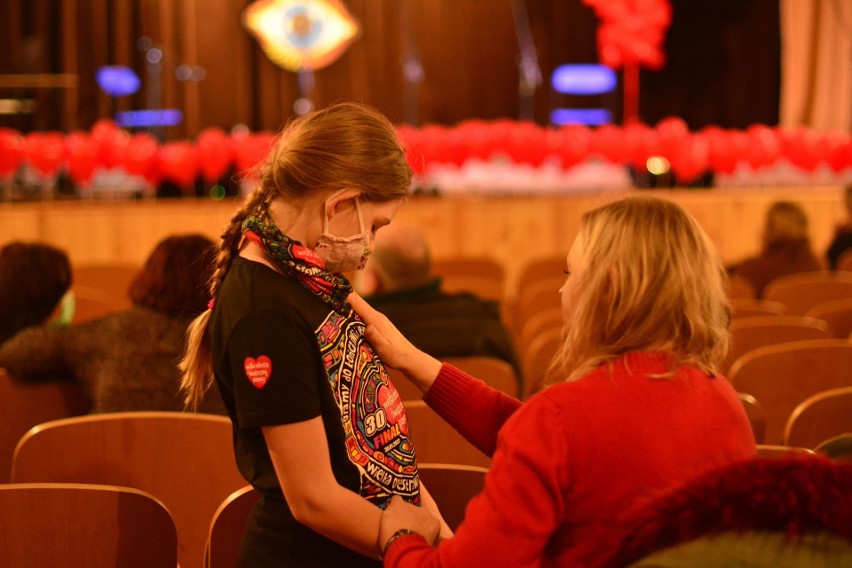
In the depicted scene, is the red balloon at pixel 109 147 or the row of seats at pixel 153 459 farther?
the red balloon at pixel 109 147

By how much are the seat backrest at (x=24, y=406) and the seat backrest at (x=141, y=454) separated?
0.50 metres

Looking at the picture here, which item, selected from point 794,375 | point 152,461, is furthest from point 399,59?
point 152,461

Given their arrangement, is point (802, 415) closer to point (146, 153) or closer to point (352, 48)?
point (146, 153)

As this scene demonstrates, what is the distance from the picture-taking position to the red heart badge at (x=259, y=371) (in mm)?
1220

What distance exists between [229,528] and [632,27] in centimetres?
971

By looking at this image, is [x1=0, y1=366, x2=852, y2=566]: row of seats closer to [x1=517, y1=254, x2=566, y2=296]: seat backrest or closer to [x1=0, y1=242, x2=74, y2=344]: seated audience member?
[x1=0, y1=242, x2=74, y2=344]: seated audience member

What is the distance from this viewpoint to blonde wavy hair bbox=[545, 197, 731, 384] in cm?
123

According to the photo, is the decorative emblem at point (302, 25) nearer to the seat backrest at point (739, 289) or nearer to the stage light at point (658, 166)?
the stage light at point (658, 166)

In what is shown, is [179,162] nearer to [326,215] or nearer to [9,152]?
[9,152]

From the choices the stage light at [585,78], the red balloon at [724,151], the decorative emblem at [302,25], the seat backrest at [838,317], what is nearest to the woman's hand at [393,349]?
the seat backrest at [838,317]

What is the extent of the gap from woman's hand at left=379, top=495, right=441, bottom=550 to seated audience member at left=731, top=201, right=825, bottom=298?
3.65 meters

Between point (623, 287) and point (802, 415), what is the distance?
0.90m

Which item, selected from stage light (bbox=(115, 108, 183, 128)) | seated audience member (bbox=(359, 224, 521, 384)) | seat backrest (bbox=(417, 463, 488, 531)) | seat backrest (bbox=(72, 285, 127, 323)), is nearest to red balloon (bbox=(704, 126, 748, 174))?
seated audience member (bbox=(359, 224, 521, 384))

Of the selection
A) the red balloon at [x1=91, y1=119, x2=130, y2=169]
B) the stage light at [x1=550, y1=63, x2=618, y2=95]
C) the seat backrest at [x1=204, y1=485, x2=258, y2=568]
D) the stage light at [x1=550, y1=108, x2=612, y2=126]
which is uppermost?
the stage light at [x1=550, y1=63, x2=618, y2=95]
